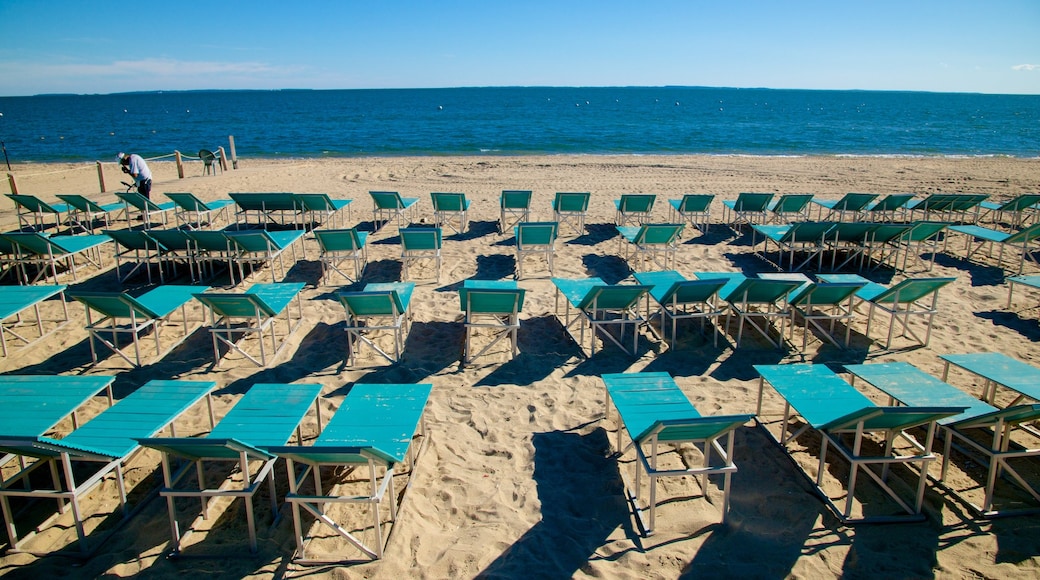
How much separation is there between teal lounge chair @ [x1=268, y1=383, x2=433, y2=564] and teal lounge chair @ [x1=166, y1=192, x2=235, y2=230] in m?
8.23

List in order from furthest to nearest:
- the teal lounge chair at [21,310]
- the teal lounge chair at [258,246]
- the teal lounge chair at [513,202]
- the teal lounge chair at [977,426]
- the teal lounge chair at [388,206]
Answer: the teal lounge chair at [513,202]
the teal lounge chair at [388,206]
the teal lounge chair at [258,246]
the teal lounge chair at [21,310]
the teal lounge chair at [977,426]

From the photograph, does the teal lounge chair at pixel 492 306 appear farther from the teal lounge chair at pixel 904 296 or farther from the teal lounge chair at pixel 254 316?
the teal lounge chair at pixel 904 296

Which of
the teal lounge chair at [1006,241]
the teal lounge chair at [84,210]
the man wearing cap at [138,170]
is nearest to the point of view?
the teal lounge chair at [1006,241]

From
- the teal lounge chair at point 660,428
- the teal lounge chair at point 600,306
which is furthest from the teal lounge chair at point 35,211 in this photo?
the teal lounge chair at point 660,428

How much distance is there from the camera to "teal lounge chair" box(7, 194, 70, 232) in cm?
1118

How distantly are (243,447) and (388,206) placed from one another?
27.4ft

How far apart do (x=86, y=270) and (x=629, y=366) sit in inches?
341

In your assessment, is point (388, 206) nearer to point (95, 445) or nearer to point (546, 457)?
point (546, 457)

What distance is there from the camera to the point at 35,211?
37.6 feet

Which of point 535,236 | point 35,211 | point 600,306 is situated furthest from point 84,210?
point 600,306

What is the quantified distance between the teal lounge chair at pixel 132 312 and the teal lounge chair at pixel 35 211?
5875 mm

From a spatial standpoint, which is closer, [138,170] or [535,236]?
[535,236]

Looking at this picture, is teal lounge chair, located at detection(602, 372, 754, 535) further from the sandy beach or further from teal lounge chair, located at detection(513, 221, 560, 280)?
teal lounge chair, located at detection(513, 221, 560, 280)

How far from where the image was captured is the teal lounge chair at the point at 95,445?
3.60m
